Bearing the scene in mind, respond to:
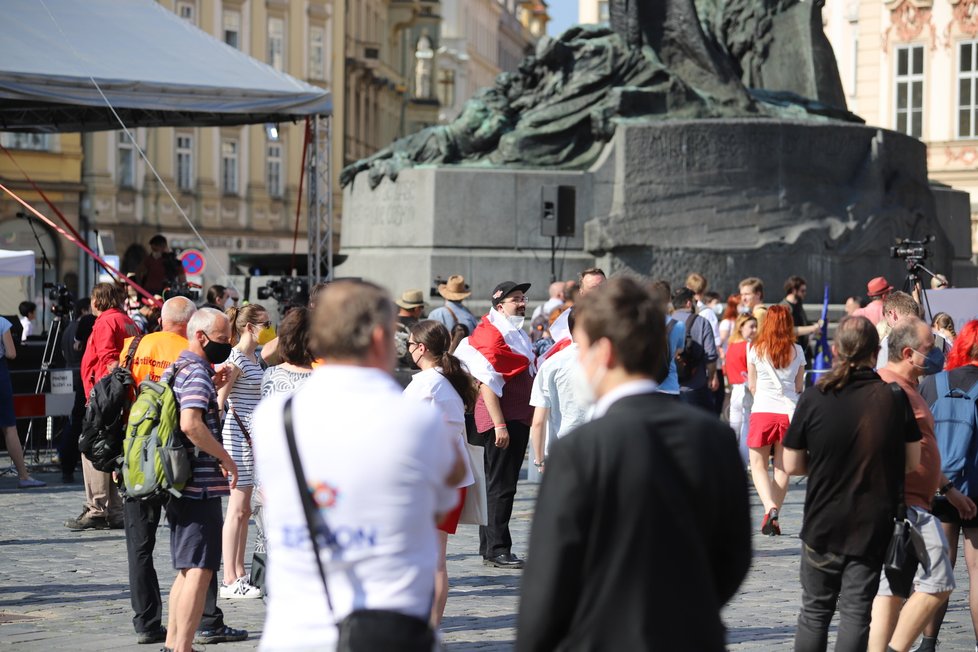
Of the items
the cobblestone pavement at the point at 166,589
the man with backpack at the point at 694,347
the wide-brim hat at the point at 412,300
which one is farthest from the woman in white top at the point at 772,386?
the wide-brim hat at the point at 412,300

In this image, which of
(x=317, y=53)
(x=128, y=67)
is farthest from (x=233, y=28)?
(x=128, y=67)

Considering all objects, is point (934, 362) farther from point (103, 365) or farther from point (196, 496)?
point (103, 365)

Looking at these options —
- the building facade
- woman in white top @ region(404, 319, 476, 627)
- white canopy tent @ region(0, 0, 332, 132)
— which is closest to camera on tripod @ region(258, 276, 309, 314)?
white canopy tent @ region(0, 0, 332, 132)

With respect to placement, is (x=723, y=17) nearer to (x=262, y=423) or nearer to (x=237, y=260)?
(x=237, y=260)

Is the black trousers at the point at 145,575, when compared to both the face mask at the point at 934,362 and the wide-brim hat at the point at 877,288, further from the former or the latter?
the wide-brim hat at the point at 877,288

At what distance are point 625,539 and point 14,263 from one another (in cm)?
1471

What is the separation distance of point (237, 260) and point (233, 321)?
24.7m

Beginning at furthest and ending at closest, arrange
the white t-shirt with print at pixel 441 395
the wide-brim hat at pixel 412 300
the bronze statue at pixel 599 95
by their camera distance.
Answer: the bronze statue at pixel 599 95, the wide-brim hat at pixel 412 300, the white t-shirt with print at pixel 441 395

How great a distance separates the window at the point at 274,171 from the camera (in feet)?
196

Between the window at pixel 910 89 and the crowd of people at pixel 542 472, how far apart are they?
1531 inches

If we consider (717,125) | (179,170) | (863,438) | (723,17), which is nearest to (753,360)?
(863,438)

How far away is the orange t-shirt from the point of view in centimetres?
798

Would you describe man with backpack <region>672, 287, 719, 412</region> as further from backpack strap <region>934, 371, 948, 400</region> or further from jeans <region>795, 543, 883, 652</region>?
jeans <region>795, 543, 883, 652</region>

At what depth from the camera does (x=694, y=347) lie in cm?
1310
